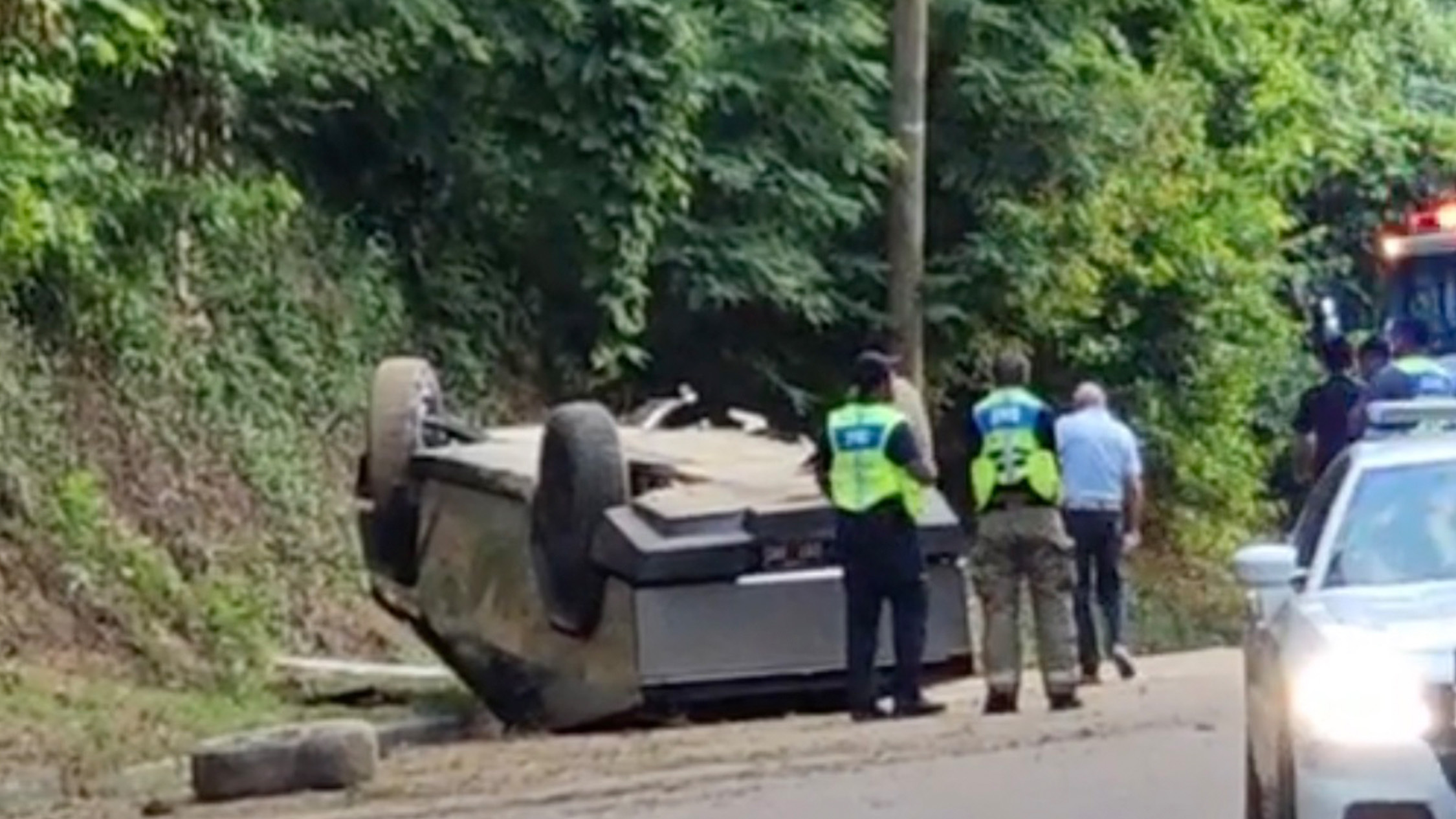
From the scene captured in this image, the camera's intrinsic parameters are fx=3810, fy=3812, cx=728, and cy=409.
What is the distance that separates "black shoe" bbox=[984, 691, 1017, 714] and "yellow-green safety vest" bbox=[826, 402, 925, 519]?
1.12 meters

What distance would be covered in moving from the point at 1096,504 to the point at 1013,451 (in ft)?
8.51

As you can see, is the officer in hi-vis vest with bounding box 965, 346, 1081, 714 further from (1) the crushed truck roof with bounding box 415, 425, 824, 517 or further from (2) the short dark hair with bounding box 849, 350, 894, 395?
(1) the crushed truck roof with bounding box 415, 425, 824, 517

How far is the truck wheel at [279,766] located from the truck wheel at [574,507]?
2.33 metres

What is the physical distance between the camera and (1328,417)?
24.1m

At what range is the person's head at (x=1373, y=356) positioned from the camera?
2406 cm

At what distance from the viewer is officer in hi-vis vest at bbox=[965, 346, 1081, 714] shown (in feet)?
64.6

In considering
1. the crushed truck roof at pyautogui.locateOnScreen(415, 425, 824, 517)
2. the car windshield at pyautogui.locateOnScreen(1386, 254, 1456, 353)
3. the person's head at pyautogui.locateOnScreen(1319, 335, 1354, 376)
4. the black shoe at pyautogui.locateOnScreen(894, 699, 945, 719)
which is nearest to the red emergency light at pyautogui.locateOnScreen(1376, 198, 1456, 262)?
the car windshield at pyautogui.locateOnScreen(1386, 254, 1456, 353)

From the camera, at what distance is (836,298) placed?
30594 mm

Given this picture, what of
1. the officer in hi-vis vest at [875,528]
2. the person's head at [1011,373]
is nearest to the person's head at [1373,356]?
the person's head at [1011,373]

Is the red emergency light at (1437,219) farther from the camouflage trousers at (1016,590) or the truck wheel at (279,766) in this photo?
the truck wheel at (279,766)

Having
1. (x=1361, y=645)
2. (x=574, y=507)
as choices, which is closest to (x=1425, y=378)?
(x=574, y=507)

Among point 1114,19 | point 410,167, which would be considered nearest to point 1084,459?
point 410,167

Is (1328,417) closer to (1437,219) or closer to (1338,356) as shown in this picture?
(1338,356)

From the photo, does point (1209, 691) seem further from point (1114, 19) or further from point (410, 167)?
point (1114, 19)
